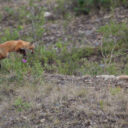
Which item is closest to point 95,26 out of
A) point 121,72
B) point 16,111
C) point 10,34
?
point 10,34

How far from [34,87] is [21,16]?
7.42m

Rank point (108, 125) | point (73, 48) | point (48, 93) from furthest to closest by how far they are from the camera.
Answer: point (73, 48) < point (48, 93) < point (108, 125)

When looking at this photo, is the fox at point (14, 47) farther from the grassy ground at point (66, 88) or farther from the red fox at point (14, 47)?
the grassy ground at point (66, 88)

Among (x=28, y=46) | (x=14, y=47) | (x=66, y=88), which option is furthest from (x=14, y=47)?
(x=66, y=88)

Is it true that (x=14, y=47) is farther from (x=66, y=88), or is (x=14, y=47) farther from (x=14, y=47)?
(x=66, y=88)

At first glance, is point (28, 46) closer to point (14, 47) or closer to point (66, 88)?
point (14, 47)

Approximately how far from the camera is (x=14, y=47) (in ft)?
30.3

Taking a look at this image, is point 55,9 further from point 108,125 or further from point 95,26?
point 108,125

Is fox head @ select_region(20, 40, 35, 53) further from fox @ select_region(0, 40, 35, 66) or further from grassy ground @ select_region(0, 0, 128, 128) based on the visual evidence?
grassy ground @ select_region(0, 0, 128, 128)

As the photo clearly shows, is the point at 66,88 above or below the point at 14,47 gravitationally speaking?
above

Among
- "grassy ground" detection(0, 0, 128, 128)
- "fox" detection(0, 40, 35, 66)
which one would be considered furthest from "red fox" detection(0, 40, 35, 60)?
"grassy ground" detection(0, 0, 128, 128)

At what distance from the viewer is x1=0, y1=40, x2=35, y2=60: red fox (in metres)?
8.85

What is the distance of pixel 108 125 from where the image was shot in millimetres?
4617

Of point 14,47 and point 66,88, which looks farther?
point 14,47
